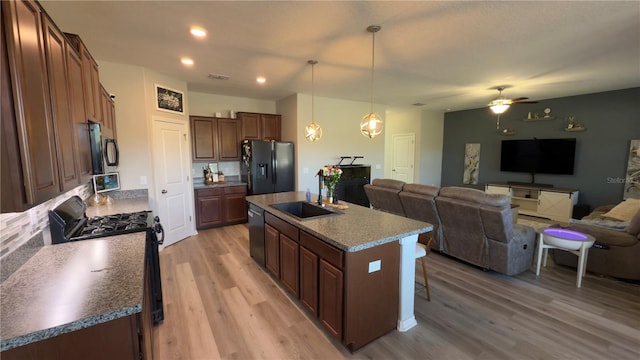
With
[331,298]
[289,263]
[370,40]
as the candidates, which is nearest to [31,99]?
[331,298]

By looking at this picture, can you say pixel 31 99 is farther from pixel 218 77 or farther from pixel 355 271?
pixel 218 77

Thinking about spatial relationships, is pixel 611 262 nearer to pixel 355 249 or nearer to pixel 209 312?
pixel 355 249

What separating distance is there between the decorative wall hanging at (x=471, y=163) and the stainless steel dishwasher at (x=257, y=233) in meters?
6.79

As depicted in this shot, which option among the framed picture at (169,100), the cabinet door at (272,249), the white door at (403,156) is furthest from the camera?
the white door at (403,156)

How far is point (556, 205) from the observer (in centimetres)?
590

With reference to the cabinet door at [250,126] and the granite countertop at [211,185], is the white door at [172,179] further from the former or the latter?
the cabinet door at [250,126]

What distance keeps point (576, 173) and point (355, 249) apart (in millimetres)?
6885

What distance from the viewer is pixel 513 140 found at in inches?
267

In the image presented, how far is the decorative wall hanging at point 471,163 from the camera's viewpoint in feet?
Answer: 25.1

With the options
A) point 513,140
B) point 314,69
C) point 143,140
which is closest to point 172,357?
point 143,140

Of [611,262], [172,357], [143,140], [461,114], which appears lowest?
[172,357]

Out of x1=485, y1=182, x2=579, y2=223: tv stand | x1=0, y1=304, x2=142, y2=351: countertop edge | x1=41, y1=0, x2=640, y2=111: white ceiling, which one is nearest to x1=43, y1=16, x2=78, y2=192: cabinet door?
x1=0, y1=304, x2=142, y2=351: countertop edge

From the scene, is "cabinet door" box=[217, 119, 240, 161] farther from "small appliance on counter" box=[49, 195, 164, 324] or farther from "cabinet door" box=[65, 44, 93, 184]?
"cabinet door" box=[65, 44, 93, 184]

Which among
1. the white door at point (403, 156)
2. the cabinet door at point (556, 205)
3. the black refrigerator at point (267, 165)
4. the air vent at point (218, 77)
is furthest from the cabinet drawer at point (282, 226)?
the cabinet door at point (556, 205)
